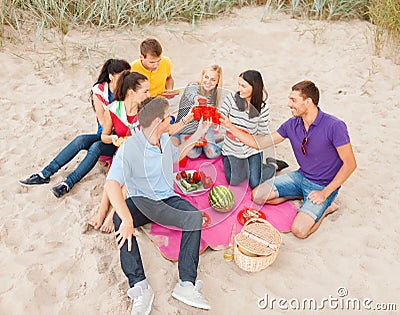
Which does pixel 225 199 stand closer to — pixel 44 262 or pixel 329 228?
pixel 329 228

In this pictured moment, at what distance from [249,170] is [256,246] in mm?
856

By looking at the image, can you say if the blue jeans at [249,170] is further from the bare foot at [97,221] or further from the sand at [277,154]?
the bare foot at [97,221]

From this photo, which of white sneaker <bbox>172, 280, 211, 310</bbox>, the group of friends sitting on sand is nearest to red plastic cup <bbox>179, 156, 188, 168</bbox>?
the group of friends sitting on sand

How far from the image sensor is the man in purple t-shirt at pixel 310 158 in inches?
136

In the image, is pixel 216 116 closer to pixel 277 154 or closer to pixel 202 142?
pixel 202 142

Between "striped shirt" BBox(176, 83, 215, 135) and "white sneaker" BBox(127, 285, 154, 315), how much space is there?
1.14 metres

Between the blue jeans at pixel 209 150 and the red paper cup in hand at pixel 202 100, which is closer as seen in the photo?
the red paper cup in hand at pixel 202 100

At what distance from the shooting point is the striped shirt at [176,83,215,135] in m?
3.52

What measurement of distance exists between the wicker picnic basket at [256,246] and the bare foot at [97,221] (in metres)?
0.93

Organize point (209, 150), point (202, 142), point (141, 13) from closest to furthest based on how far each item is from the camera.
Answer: point (202, 142) < point (209, 150) < point (141, 13)

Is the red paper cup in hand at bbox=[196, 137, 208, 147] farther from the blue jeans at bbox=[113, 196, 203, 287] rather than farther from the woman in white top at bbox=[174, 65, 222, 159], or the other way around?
the blue jeans at bbox=[113, 196, 203, 287]

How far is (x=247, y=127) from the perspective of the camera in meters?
3.78

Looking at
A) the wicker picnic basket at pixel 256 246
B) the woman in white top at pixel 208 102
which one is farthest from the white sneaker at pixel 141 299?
the woman in white top at pixel 208 102

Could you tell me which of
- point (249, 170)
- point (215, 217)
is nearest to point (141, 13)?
point (249, 170)
